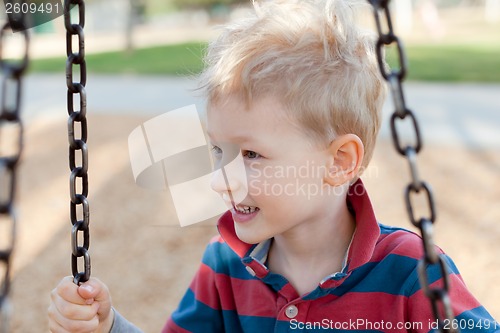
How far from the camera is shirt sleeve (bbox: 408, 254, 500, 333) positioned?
1.43 m

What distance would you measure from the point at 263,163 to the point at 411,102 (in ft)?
19.4

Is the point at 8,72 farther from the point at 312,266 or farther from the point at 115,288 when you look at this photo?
the point at 115,288

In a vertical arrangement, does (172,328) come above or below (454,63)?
above

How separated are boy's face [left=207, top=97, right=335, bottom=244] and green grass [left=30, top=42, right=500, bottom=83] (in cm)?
653

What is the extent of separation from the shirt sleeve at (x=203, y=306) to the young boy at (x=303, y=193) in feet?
0.10

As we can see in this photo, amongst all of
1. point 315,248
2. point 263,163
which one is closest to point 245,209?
point 263,163

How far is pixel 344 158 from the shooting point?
5.15ft

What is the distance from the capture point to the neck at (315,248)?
1.63m

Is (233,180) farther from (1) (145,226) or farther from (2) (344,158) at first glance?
(1) (145,226)

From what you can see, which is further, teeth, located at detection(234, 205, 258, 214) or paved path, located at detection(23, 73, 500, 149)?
paved path, located at detection(23, 73, 500, 149)

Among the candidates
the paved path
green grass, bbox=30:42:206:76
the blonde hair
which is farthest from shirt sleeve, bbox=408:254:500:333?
green grass, bbox=30:42:206:76

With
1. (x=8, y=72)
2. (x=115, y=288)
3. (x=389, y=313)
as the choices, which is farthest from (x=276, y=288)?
(x=115, y=288)

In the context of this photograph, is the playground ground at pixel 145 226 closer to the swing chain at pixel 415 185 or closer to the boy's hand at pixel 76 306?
the boy's hand at pixel 76 306

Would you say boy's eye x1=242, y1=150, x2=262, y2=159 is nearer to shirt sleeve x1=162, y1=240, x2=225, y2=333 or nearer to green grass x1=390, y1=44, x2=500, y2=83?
shirt sleeve x1=162, y1=240, x2=225, y2=333
